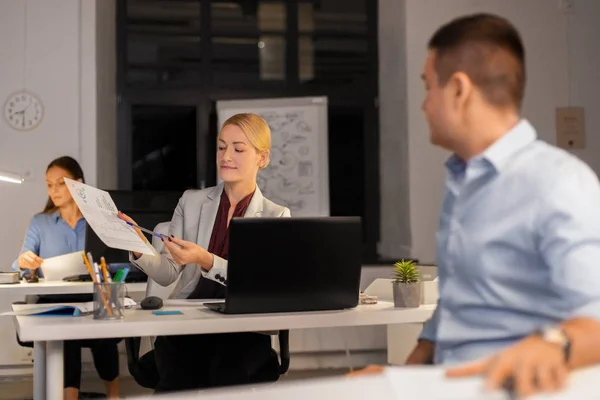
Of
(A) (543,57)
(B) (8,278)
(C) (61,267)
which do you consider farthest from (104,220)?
(A) (543,57)

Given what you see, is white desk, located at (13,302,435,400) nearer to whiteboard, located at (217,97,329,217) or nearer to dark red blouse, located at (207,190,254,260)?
dark red blouse, located at (207,190,254,260)

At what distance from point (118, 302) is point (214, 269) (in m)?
0.43

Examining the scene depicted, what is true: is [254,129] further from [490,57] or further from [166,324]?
[490,57]

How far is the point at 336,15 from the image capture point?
6418 millimetres

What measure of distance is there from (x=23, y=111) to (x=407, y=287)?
4185 millimetres

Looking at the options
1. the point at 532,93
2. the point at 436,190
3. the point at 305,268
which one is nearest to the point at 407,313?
the point at 305,268

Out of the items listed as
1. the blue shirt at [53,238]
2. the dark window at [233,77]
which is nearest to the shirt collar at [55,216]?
the blue shirt at [53,238]

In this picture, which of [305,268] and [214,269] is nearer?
[305,268]

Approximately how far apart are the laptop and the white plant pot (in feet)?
0.66

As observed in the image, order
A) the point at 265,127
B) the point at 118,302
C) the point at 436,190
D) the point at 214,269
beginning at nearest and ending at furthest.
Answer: the point at 118,302, the point at 214,269, the point at 265,127, the point at 436,190

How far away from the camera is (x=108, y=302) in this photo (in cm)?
202

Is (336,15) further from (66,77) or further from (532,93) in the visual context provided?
(66,77)

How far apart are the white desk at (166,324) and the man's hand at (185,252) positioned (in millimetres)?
169

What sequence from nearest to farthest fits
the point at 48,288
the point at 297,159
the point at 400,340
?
the point at 48,288 < the point at 400,340 < the point at 297,159
